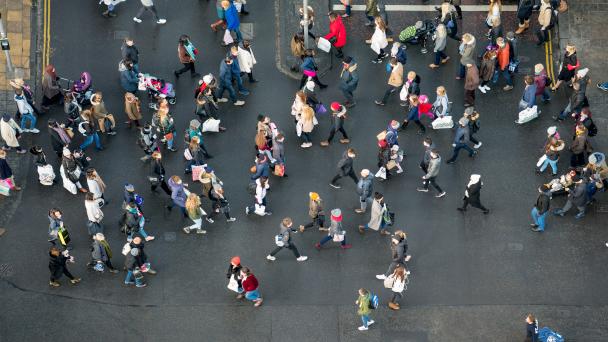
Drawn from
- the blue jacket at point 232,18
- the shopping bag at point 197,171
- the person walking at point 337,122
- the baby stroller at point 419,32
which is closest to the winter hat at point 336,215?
the person walking at point 337,122

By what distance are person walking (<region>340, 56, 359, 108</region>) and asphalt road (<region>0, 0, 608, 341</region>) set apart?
0.76 metres

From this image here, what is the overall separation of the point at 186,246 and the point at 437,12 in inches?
492

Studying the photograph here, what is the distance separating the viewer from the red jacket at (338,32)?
34.3 meters

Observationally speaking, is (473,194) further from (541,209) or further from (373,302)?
(373,302)

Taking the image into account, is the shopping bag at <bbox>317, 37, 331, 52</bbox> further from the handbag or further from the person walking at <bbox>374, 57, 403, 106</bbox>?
the handbag

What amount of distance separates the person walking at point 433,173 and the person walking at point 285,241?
13.9 ft

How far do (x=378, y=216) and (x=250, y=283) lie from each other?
4.19m

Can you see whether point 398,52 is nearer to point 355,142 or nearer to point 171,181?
point 355,142

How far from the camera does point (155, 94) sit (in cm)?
3350

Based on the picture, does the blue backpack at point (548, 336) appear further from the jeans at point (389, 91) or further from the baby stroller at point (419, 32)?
the baby stroller at point (419, 32)

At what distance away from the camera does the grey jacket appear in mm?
30359

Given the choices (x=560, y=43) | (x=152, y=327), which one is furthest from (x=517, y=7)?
(x=152, y=327)

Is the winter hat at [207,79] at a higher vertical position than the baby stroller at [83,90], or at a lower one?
higher

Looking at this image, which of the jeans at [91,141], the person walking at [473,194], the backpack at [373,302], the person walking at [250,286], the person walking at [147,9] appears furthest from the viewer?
the person walking at [147,9]
